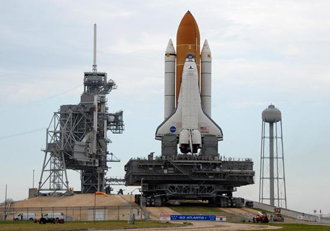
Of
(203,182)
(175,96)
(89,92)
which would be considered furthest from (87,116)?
(203,182)

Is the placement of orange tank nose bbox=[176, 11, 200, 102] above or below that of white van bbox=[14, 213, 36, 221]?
above

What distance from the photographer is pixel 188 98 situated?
103062mm

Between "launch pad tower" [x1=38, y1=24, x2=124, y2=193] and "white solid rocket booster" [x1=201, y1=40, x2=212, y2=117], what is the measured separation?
29455 mm

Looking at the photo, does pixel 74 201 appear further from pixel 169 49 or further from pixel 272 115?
pixel 272 115

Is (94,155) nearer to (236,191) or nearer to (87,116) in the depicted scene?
(87,116)

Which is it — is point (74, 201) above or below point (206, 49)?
below

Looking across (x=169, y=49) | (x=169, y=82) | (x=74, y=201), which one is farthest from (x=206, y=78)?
(x=74, y=201)

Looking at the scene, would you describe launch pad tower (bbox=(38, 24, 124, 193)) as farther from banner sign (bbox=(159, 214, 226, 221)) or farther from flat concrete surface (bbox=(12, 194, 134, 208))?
banner sign (bbox=(159, 214, 226, 221))

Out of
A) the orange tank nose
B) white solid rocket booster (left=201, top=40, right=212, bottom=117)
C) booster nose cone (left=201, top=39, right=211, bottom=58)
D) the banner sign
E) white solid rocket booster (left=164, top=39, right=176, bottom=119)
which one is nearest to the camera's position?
the banner sign

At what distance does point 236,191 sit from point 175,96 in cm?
1729

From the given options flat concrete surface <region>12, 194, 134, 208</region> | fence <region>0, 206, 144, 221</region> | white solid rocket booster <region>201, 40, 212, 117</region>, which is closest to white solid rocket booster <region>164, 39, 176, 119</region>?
white solid rocket booster <region>201, 40, 212, 117</region>

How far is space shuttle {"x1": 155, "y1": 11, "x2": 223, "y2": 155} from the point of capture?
338ft

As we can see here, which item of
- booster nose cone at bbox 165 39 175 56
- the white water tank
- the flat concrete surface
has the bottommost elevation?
the flat concrete surface

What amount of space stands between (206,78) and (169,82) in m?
5.86
